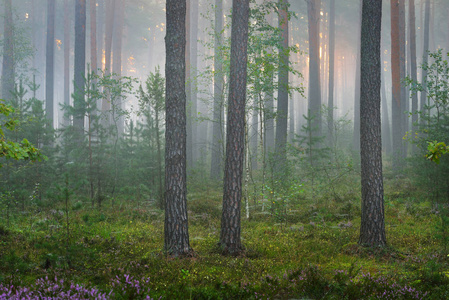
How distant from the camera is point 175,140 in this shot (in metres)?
6.21

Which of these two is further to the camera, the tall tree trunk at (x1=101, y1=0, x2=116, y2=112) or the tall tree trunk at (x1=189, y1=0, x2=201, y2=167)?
the tall tree trunk at (x1=101, y1=0, x2=116, y2=112)

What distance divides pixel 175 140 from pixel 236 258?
2694 mm

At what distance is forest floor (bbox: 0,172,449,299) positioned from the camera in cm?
436

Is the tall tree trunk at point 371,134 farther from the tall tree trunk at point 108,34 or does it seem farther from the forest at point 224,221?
the tall tree trunk at point 108,34

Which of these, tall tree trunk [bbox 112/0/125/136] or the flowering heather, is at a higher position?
tall tree trunk [bbox 112/0/125/136]

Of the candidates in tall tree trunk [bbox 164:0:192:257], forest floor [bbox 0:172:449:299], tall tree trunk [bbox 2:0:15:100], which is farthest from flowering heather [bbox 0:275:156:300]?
tall tree trunk [bbox 2:0:15:100]

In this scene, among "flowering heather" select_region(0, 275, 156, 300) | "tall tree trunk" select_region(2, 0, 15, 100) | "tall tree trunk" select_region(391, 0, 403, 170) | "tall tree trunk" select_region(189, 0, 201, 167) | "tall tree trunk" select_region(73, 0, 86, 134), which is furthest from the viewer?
"tall tree trunk" select_region(2, 0, 15, 100)

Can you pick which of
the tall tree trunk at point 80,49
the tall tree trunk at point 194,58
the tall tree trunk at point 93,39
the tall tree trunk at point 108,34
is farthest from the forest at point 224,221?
the tall tree trunk at point 108,34

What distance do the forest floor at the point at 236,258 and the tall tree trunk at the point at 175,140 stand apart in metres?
0.47

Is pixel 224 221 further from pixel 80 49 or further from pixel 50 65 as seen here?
pixel 50 65

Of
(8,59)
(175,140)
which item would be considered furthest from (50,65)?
(175,140)

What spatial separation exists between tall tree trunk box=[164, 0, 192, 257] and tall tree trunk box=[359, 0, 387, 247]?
404 cm

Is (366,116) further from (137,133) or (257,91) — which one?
(137,133)

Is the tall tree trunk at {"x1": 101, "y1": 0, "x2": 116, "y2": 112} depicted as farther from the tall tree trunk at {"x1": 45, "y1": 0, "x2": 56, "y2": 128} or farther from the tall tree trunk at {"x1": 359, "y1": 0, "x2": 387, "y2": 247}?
the tall tree trunk at {"x1": 359, "y1": 0, "x2": 387, "y2": 247}
